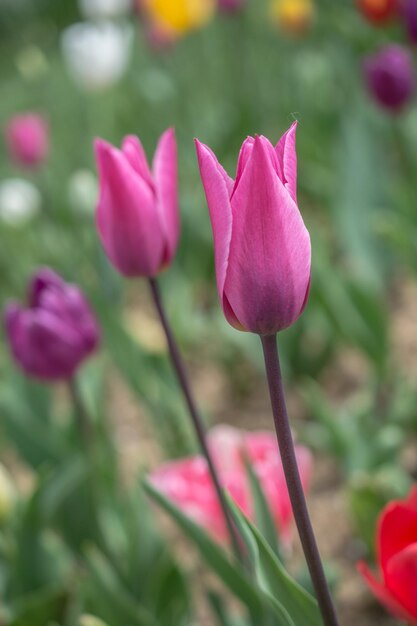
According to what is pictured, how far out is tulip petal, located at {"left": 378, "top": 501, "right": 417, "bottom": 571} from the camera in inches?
21.6

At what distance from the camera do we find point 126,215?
614 mm

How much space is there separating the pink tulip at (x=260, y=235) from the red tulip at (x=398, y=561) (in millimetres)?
157

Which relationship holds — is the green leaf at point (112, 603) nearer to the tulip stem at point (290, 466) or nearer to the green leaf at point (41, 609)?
the green leaf at point (41, 609)

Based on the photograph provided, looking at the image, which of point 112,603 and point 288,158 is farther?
point 112,603

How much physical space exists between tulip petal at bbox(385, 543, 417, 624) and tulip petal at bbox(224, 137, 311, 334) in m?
0.15

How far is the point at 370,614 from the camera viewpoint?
3.01 ft

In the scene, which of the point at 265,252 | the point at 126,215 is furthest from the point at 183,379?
the point at 265,252

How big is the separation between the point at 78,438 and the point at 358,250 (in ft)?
1.92

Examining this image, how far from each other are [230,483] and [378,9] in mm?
1432

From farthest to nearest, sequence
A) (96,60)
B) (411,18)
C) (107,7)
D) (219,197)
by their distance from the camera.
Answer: (107,7), (96,60), (411,18), (219,197)

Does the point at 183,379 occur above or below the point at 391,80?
below

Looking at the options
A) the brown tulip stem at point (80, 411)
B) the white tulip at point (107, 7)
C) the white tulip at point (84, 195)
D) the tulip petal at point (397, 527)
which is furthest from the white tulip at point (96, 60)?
the tulip petal at point (397, 527)

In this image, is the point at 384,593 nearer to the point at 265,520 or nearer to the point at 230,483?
the point at 265,520

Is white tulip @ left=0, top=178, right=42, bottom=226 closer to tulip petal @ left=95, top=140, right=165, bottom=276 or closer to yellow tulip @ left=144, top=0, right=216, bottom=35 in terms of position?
yellow tulip @ left=144, top=0, right=216, bottom=35
